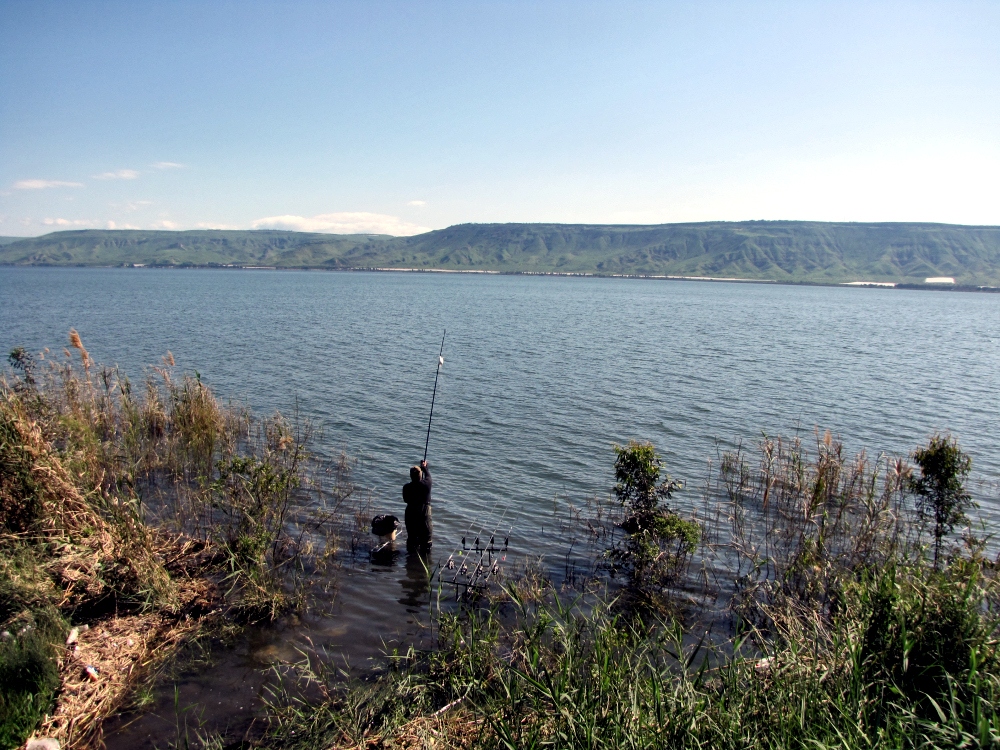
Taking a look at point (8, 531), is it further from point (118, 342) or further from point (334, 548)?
point (118, 342)

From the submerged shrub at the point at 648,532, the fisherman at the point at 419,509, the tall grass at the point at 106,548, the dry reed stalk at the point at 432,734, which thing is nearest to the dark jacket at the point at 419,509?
the fisherman at the point at 419,509

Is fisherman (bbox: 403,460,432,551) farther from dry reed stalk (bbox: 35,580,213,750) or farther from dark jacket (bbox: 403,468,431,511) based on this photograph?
dry reed stalk (bbox: 35,580,213,750)

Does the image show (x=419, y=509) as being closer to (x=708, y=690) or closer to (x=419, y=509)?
(x=419, y=509)

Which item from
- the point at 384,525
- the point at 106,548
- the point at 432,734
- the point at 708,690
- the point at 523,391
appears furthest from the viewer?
the point at 523,391

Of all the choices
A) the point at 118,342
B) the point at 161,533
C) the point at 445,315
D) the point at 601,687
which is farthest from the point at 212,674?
the point at 445,315

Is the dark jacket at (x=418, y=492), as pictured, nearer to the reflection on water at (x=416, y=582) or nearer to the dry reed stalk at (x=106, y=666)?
the reflection on water at (x=416, y=582)

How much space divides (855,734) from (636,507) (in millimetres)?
6173

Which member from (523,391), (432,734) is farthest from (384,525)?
(523,391)

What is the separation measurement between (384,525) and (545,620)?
5.40m

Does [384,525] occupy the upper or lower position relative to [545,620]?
lower

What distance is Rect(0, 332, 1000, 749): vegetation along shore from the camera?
5.19 m

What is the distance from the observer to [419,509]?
11250 millimetres

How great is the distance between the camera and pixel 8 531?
748cm

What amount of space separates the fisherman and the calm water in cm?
72
